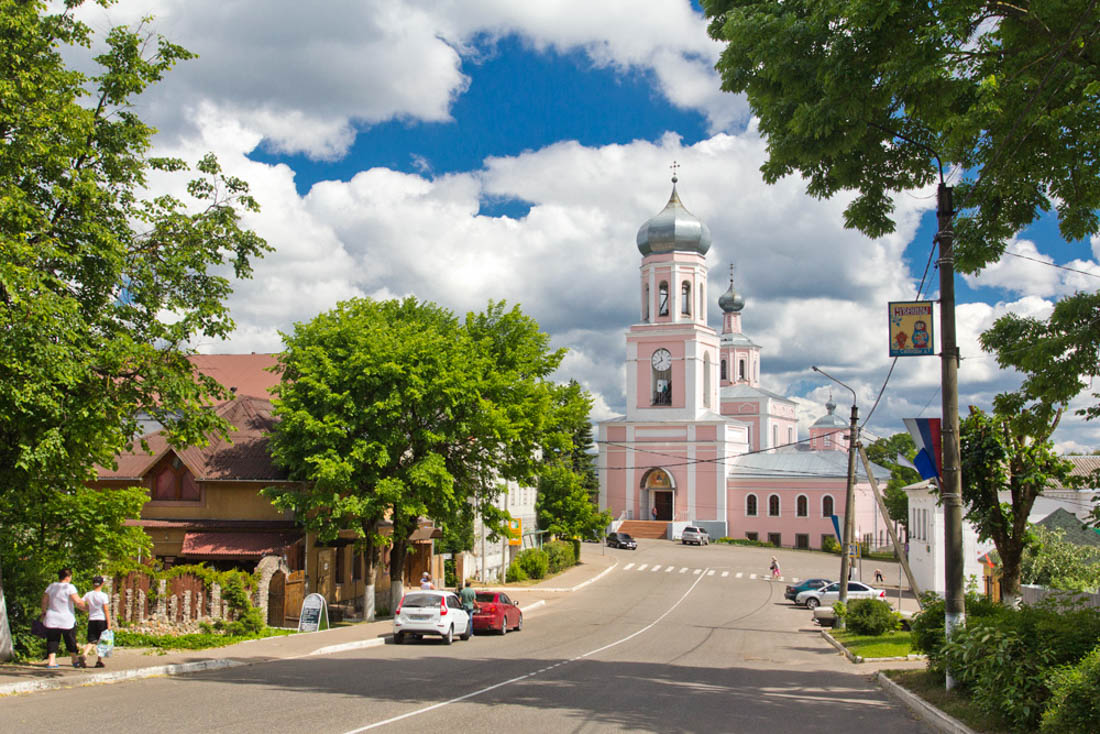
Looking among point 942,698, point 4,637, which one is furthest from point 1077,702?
point 4,637

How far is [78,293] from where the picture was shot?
16.8 m

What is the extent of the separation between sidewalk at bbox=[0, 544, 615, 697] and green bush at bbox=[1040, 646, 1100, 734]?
1242 cm

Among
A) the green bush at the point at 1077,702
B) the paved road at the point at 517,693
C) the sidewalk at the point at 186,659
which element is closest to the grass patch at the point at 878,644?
the paved road at the point at 517,693

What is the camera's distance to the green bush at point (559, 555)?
55938mm

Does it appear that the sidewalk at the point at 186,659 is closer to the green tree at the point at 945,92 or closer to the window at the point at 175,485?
the window at the point at 175,485

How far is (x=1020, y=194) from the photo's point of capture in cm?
1638

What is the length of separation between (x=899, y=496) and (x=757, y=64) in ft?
260

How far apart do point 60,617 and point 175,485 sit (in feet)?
54.6

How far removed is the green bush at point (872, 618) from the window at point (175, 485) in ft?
65.9

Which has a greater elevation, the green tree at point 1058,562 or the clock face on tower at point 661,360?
the clock face on tower at point 661,360

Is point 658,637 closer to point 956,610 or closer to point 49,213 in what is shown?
point 956,610

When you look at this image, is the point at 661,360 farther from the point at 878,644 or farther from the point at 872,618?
the point at 878,644

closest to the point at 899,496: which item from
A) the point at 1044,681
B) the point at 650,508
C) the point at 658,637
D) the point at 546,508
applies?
the point at 650,508

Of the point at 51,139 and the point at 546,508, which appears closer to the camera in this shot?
the point at 51,139
